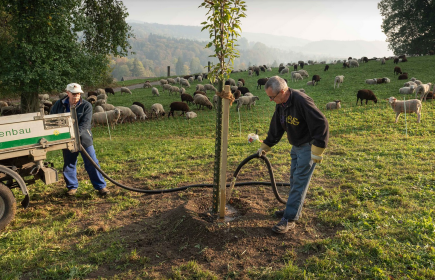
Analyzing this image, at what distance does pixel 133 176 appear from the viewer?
25.8 feet

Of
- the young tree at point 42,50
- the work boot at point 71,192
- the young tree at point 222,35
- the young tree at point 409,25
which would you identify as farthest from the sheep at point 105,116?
the young tree at point 409,25

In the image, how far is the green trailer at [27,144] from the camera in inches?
195

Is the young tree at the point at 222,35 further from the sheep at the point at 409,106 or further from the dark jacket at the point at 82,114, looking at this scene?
the sheep at the point at 409,106

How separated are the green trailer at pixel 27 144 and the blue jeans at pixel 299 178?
165 inches

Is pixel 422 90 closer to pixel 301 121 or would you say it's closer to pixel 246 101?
pixel 246 101

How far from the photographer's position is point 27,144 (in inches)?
202

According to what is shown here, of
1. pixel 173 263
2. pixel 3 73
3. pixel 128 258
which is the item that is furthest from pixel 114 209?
pixel 3 73

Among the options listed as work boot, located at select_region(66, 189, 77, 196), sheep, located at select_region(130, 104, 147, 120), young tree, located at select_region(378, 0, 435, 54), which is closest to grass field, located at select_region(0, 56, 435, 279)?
work boot, located at select_region(66, 189, 77, 196)

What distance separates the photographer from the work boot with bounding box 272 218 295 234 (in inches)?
185

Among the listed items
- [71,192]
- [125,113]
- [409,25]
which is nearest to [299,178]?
[71,192]

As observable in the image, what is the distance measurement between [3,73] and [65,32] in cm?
380

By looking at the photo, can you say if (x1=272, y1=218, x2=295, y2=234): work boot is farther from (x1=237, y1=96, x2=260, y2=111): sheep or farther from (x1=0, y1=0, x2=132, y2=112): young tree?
(x1=237, y1=96, x2=260, y2=111): sheep

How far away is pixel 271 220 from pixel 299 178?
1.02 metres

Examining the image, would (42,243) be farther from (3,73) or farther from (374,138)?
(3,73)
